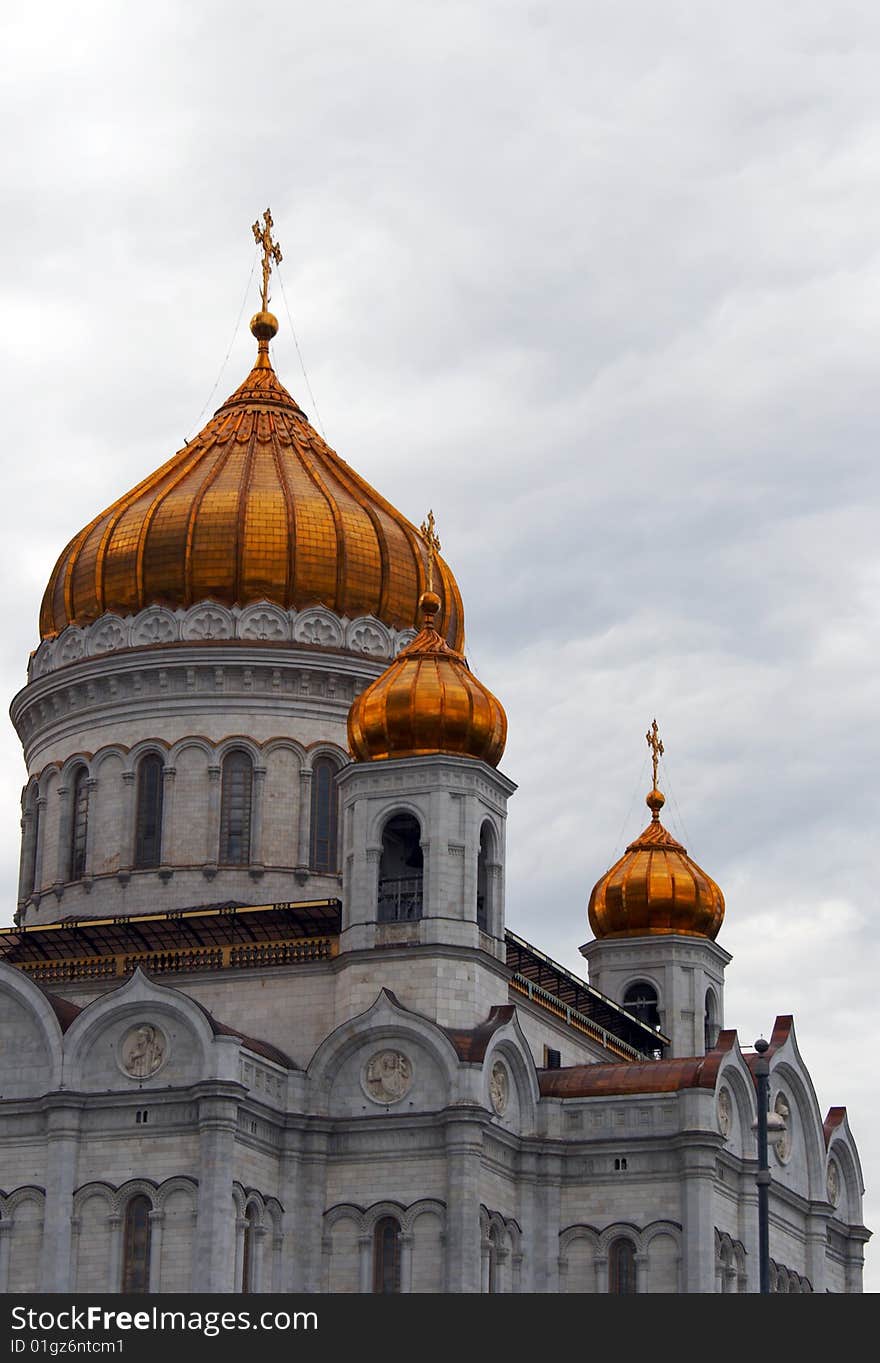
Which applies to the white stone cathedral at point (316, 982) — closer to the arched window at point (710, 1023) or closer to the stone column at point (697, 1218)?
the stone column at point (697, 1218)

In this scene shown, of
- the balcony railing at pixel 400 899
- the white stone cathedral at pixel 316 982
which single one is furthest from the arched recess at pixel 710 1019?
the balcony railing at pixel 400 899

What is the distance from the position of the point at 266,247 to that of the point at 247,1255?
76.2 feet

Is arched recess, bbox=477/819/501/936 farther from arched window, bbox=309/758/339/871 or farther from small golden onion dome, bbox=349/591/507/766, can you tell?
arched window, bbox=309/758/339/871

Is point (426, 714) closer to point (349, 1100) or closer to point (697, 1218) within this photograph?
point (349, 1100)

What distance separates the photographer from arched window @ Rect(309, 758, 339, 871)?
51344 millimetres

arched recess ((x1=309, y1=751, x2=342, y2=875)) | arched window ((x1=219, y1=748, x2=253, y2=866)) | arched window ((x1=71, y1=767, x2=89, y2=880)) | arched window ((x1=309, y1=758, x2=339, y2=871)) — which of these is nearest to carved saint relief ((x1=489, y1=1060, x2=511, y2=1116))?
arched recess ((x1=309, y1=751, x2=342, y2=875))

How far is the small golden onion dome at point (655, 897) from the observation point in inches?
2232

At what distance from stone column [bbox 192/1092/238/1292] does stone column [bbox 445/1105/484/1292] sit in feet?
11.6

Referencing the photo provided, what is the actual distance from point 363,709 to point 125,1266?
10.4 metres

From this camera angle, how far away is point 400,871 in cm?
4812

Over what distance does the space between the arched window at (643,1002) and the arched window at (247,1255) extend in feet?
47.5

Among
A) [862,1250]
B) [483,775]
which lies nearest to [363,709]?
[483,775]

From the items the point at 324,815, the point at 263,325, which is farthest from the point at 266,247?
the point at 324,815
